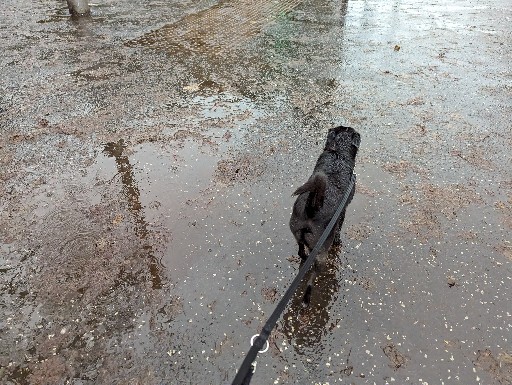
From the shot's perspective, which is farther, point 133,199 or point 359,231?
point 133,199

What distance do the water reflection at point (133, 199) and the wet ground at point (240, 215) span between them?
22 millimetres

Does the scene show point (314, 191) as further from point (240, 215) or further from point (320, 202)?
point (240, 215)

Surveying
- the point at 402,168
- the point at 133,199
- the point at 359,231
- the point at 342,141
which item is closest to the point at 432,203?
the point at 402,168

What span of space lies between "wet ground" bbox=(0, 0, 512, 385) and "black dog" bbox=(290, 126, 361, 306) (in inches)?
17.7

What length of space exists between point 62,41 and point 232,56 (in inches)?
152

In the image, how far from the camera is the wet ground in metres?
2.73

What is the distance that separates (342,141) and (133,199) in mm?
2224

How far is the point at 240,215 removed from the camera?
12.8ft

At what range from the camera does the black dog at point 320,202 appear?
2.67 m

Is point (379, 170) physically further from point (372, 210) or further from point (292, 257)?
point (292, 257)

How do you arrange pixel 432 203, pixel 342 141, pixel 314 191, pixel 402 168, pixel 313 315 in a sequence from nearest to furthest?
pixel 314 191
pixel 313 315
pixel 342 141
pixel 432 203
pixel 402 168

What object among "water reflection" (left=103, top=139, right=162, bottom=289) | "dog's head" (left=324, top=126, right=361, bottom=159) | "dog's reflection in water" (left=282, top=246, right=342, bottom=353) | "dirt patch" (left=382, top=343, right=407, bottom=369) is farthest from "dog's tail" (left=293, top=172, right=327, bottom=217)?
"water reflection" (left=103, top=139, right=162, bottom=289)

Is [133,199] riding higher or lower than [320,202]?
lower

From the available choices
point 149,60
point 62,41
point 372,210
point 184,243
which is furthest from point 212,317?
point 62,41
